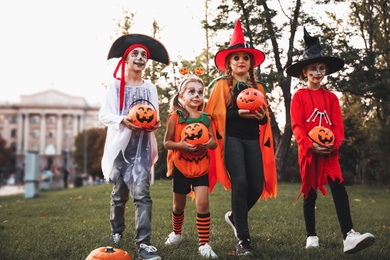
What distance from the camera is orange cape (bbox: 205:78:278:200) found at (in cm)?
520

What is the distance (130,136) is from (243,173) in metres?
1.29

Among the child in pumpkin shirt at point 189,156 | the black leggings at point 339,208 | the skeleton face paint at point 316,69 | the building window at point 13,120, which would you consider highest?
the building window at point 13,120

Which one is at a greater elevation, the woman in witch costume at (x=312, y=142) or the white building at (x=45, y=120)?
the white building at (x=45, y=120)

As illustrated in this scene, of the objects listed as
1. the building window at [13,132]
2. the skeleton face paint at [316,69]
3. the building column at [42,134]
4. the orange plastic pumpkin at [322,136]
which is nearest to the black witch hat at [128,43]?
the skeleton face paint at [316,69]

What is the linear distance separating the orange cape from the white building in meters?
103

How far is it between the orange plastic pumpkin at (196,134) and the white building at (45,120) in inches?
4080

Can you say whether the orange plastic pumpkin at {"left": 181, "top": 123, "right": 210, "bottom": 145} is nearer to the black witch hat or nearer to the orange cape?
the orange cape

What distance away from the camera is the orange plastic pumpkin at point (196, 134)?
492cm

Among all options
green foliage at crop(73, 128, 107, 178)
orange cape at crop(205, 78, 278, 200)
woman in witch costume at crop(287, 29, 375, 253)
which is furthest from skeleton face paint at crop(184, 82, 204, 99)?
green foliage at crop(73, 128, 107, 178)

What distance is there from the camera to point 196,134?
4.92 m

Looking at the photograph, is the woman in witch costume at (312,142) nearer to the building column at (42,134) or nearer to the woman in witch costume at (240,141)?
the woman in witch costume at (240,141)

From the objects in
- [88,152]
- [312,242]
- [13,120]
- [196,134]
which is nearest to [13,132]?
[13,120]

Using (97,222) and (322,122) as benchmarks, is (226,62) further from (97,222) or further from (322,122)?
(97,222)

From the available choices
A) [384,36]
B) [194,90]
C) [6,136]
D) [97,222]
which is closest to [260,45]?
[384,36]
